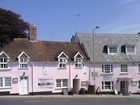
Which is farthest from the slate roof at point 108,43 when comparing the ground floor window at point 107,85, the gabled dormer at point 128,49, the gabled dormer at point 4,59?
the gabled dormer at point 4,59

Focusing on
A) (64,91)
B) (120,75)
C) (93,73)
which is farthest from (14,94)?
(120,75)

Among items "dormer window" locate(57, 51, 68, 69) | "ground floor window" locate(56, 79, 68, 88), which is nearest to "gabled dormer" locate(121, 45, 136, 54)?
"dormer window" locate(57, 51, 68, 69)

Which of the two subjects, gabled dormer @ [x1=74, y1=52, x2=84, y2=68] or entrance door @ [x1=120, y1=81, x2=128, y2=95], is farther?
entrance door @ [x1=120, y1=81, x2=128, y2=95]

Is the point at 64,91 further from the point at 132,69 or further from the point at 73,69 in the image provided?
the point at 132,69

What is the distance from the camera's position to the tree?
2773 inches

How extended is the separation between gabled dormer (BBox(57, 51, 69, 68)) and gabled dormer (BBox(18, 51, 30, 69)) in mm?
4820

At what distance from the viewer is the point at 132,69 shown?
64250 millimetres

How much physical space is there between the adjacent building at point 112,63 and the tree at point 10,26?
11.5 meters

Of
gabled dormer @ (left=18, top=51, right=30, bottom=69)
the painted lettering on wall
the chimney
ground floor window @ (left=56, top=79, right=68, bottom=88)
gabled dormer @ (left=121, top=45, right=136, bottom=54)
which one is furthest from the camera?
A: gabled dormer @ (left=121, top=45, right=136, bottom=54)

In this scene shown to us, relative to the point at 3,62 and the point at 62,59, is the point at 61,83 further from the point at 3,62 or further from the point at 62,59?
the point at 3,62

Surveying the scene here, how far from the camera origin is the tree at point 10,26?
70.4m

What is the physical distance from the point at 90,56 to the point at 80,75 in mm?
3694

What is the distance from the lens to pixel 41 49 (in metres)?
61.2

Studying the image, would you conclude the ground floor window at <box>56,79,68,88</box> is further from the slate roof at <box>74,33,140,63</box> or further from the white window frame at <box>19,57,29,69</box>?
the slate roof at <box>74,33,140,63</box>
